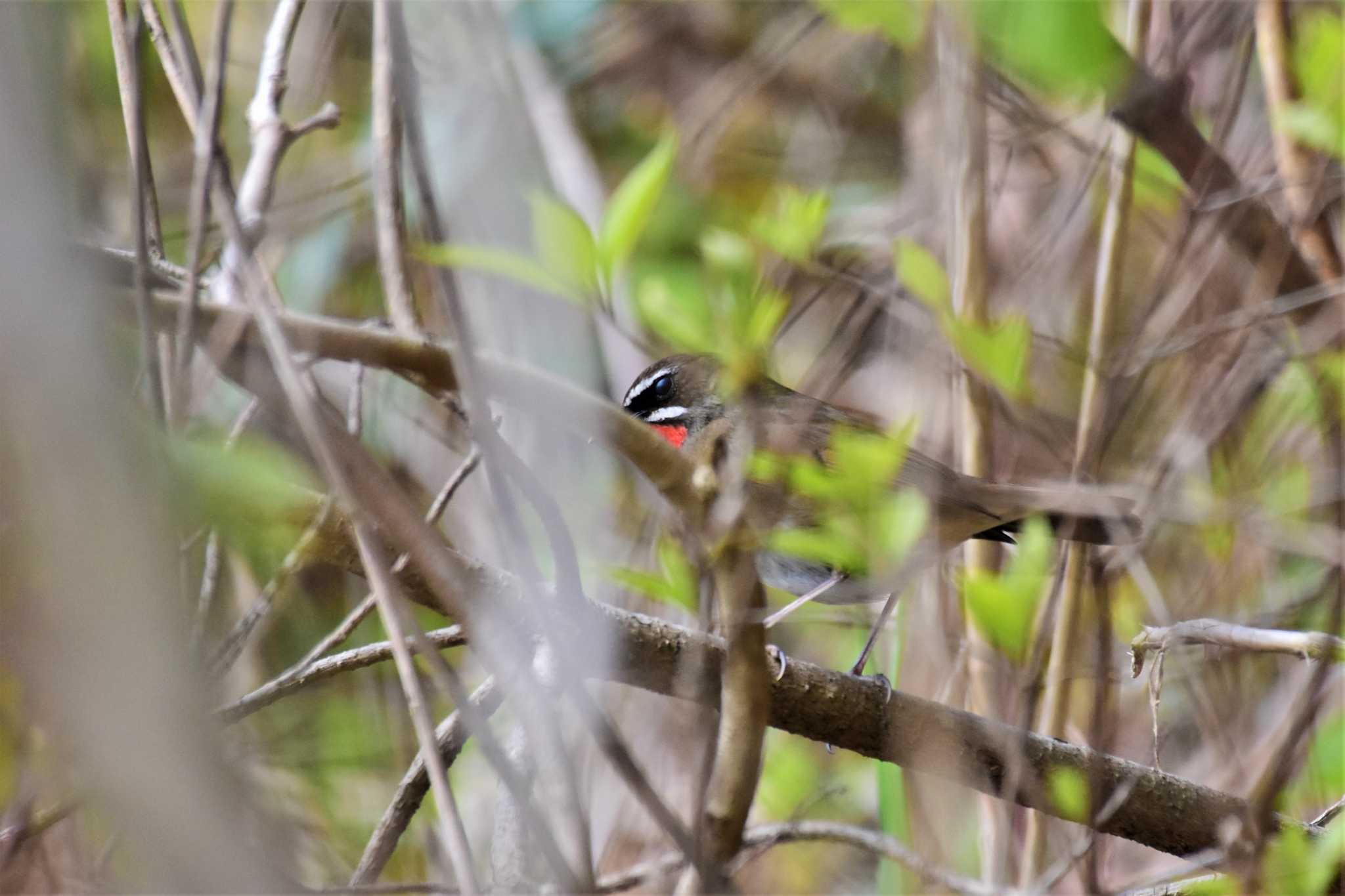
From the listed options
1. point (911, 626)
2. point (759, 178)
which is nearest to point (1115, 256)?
point (911, 626)

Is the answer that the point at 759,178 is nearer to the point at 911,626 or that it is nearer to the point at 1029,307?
the point at 1029,307

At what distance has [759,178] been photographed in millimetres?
6539

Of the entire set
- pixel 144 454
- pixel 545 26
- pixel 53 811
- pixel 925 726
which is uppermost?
pixel 545 26

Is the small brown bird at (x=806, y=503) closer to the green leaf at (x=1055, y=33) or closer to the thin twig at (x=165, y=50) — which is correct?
the green leaf at (x=1055, y=33)

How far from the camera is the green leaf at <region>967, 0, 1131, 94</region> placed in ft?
7.22

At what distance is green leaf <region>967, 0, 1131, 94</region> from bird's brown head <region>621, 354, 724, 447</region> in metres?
1.91

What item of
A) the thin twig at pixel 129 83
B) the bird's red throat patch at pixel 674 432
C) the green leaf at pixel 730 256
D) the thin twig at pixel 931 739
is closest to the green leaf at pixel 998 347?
the green leaf at pixel 730 256

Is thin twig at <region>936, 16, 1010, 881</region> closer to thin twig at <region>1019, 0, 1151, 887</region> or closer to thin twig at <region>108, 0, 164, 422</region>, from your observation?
thin twig at <region>1019, 0, 1151, 887</region>

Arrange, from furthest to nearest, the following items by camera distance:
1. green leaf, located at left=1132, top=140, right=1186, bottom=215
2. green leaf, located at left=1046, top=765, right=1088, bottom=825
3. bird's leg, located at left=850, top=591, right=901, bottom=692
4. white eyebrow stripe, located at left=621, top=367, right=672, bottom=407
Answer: white eyebrow stripe, located at left=621, top=367, right=672, bottom=407, green leaf, located at left=1132, top=140, right=1186, bottom=215, bird's leg, located at left=850, top=591, right=901, bottom=692, green leaf, located at left=1046, top=765, right=1088, bottom=825

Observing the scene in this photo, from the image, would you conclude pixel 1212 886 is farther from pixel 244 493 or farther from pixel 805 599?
pixel 244 493

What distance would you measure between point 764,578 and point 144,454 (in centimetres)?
255

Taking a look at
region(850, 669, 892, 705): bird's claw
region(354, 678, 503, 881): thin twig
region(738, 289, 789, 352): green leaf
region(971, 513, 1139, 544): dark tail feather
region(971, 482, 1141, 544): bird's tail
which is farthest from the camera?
region(971, 513, 1139, 544): dark tail feather

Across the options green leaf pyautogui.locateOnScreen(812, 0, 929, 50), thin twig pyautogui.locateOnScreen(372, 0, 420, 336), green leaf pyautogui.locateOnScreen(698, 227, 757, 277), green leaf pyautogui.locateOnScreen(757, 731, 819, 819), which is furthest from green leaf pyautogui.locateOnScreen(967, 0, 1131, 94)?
green leaf pyautogui.locateOnScreen(757, 731, 819, 819)

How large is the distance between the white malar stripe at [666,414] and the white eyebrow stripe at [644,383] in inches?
3.4
